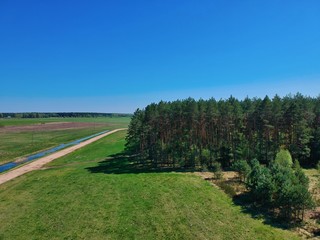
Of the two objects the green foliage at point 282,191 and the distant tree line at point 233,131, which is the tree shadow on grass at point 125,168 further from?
the green foliage at point 282,191

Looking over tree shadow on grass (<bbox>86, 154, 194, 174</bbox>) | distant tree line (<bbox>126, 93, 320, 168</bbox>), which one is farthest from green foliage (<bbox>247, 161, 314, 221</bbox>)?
tree shadow on grass (<bbox>86, 154, 194, 174</bbox>)

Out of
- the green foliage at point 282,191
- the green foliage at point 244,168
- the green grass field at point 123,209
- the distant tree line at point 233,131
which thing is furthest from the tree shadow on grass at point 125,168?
the green foliage at point 282,191

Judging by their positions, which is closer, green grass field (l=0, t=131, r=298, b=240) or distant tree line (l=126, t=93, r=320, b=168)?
green grass field (l=0, t=131, r=298, b=240)

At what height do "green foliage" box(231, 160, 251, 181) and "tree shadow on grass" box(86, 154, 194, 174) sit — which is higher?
"green foliage" box(231, 160, 251, 181)

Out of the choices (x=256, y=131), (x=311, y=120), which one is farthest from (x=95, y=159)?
(x=311, y=120)

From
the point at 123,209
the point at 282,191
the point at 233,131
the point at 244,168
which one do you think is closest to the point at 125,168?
the point at 233,131

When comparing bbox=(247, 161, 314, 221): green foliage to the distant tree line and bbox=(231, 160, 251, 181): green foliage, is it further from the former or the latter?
the distant tree line

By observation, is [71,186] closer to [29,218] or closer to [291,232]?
[29,218]
